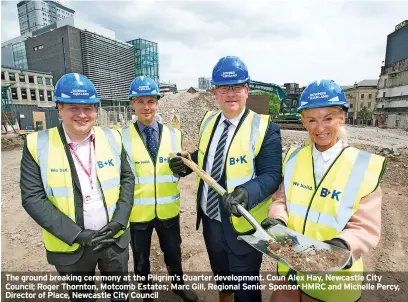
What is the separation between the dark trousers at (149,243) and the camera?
3164 mm

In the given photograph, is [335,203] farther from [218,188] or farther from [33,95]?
[33,95]

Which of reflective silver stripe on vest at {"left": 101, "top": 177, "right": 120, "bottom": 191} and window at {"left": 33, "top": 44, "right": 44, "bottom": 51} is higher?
window at {"left": 33, "top": 44, "right": 44, "bottom": 51}

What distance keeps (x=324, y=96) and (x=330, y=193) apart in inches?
31.2

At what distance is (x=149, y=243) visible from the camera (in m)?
3.26

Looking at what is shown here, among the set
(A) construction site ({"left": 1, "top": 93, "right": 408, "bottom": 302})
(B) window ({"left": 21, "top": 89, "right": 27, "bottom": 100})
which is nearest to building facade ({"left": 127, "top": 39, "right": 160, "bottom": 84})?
(B) window ({"left": 21, "top": 89, "right": 27, "bottom": 100})

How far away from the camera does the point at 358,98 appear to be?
66.7 metres

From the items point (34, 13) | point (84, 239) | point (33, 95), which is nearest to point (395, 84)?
point (84, 239)

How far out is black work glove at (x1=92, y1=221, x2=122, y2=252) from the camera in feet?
7.60

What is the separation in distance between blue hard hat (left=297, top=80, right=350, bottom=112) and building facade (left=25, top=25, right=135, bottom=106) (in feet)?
184

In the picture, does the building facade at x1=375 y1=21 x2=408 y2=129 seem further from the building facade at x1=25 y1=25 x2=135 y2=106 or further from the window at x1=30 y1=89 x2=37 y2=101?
the window at x1=30 y1=89 x2=37 y2=101

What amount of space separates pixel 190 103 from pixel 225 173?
28.2m

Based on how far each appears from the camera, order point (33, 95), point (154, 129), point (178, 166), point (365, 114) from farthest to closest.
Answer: point (365, 114), point (33, 95), point (154, 129), point (178, 166)

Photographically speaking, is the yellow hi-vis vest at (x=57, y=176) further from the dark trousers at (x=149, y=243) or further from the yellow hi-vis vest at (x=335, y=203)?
the yellow hi-vis vest at (x=335, y=203)

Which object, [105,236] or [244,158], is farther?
[244,158]
